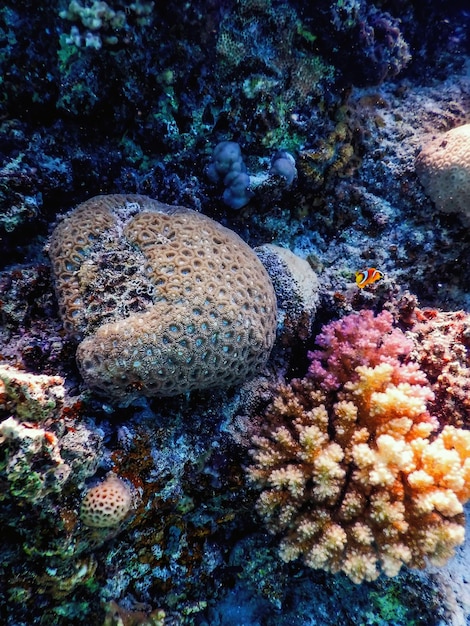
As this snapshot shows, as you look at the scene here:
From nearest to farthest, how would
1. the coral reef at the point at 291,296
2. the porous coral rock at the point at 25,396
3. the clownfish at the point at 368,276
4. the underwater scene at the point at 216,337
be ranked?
the porous coral rock at the point at 25,396 < the underwater scene at the point at 216,337 < the clownfish at the point at 368,276 < the coral reef at the point at 291,296

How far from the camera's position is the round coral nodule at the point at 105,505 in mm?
2080

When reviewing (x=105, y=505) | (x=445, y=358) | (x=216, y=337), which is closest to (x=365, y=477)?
(x=445, y=358)

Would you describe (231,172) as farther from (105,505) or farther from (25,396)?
(105,505)

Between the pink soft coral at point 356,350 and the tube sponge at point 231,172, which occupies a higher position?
the tube sponge at point 231,172

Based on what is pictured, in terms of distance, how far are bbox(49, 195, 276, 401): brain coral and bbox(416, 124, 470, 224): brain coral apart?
1.95m

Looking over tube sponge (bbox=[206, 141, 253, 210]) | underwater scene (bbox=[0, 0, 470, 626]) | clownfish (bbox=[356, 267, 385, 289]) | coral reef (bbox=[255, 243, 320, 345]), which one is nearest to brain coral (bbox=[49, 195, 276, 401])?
underwater scene (bbox=[0, 0, 470, 626])

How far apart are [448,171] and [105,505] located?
3734mm

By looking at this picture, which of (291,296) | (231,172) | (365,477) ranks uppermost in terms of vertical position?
(231,172)

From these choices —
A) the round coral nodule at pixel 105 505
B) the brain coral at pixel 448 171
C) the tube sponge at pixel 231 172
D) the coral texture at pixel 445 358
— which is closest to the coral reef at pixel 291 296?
the tube sponge at pixel 231 172

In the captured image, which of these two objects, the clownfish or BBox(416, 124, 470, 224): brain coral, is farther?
BBox(416, 124, 470, 224): brain coral

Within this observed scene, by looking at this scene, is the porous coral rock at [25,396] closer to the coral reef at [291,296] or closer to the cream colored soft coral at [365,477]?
the cream colored soft coral at [365,477]

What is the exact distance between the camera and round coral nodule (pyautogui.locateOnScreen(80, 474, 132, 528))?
208 centimetres

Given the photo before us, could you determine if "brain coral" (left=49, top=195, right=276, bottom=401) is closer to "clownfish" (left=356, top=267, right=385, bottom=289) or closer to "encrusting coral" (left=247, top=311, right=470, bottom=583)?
"encrusting coral" (left=247, top=311, right=470, bottom=583)

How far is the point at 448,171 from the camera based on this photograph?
3305 millimetres
